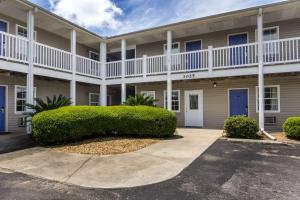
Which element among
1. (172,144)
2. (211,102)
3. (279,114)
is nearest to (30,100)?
(172,144)

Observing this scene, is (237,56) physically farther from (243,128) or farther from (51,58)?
(51,58)

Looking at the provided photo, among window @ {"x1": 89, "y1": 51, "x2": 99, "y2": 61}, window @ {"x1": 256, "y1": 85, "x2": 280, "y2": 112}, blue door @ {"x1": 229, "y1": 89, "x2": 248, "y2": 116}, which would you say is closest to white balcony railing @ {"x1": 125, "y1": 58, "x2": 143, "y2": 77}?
window @ {"x1": 89, "y1": 51, "x2": 99, "y2": 61}

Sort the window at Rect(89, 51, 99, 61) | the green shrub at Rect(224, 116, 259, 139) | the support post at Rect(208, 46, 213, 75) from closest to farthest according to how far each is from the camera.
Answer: the green shrub at Rect(224, 116, 259, 139), the support post at Rect(208, 46, 213, 75), the window at Rect(89, 51, 99, 61)

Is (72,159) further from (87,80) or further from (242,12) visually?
(242,12)

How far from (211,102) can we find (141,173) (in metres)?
10.2

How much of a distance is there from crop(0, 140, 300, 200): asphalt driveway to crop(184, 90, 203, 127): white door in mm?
8465

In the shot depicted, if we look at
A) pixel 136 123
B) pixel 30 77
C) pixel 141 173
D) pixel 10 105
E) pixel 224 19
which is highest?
pixel 224 19

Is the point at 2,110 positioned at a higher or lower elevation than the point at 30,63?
lower

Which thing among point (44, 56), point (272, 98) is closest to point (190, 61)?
point (272, 98)

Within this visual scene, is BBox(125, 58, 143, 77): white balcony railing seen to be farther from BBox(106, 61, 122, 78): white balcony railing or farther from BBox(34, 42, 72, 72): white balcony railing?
BBox(34, 42, 72, 72): white balcony railing

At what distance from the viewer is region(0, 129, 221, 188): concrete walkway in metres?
5.70

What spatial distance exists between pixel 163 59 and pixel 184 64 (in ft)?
4.26

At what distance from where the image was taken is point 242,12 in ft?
40.7

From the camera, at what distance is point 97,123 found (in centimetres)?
1075
